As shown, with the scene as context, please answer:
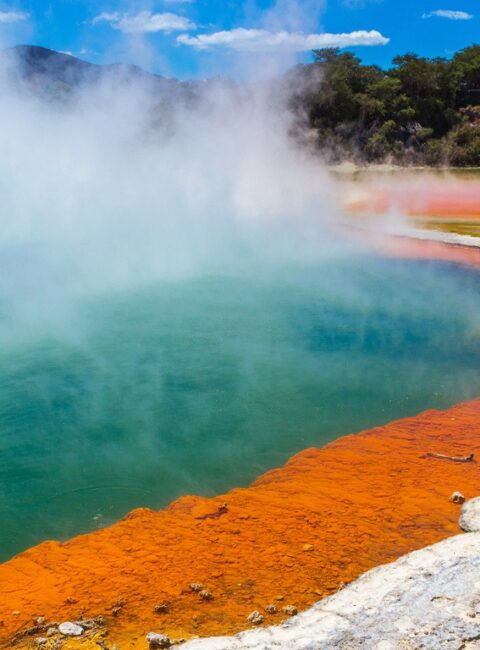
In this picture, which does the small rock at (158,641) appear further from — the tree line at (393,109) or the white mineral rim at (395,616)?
the tree line at (393,109)

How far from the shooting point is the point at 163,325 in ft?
27.1

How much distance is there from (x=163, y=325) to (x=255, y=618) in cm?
513

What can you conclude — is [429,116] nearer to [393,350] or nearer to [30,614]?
[393,350]

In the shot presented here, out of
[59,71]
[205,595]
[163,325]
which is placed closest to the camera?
[205,595]

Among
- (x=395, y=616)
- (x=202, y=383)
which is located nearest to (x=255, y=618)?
(x=395, y=616)

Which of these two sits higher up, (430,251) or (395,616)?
(430,251)

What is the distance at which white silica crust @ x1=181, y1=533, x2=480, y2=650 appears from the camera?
2973 millimetres

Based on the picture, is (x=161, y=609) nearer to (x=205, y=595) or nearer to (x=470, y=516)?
(x=205, y=595)

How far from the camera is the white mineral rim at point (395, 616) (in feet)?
9.75

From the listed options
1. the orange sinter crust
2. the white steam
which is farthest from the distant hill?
the orange sinter crust

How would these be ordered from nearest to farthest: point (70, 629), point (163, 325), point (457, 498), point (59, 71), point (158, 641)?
point (158, 641) → point (70, 629) → point (457, 498) → point (163, 325) → point (59, 71)

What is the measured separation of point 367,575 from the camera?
3.65m

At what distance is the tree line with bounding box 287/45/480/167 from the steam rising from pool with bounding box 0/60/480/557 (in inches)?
347

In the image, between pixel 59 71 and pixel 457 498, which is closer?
pixel 457 498
